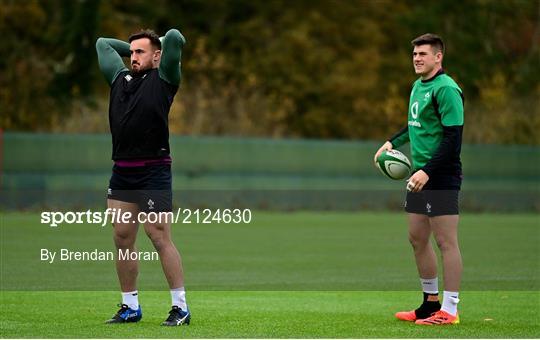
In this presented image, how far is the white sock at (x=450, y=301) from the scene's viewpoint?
375 inches

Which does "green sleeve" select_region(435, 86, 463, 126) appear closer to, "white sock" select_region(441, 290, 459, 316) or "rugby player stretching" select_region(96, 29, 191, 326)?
"white sock" select_region(441, 290, 459, 316)

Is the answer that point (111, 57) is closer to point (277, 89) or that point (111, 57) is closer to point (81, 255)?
point (81, 255)

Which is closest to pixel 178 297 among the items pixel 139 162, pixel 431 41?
pixel 139 162

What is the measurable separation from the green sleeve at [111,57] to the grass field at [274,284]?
2.02 metres

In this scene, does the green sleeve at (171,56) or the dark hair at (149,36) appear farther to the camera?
the dark hair at (149,36)

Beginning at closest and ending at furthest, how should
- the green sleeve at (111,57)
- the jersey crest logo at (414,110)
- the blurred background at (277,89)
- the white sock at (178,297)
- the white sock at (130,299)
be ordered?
1. the white sock at (178,297)
2. the white sock at (130,299)
3. the green sleeve at (111,57)
4. the jersey crest logo at (414,110)
5. the blurred background at (277,89)

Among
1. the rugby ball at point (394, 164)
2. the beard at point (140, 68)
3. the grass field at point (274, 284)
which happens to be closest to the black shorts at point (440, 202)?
the rugby ball at point (394, 164)

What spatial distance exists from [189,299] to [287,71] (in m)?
36.8

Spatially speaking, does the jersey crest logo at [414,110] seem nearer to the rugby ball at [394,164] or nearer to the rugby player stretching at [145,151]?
the rugby ball at [394,164]

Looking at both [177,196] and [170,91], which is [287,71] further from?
[170,91]

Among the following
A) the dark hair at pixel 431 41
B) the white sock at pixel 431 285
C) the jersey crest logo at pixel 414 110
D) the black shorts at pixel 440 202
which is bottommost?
the white sock at pixel 431 285

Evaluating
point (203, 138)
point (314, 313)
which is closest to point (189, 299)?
point (314, 313)

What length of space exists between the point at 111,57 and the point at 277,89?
38.4m

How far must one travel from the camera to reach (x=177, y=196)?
28.9m
